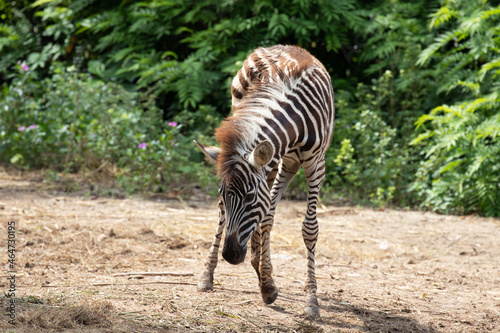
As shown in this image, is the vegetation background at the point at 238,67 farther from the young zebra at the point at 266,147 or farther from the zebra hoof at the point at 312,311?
the zebra hoof at the point at 312,311

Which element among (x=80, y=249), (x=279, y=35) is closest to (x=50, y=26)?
(x=279, y=35)

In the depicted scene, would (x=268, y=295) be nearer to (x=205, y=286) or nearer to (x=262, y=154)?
(x=205, y=286)

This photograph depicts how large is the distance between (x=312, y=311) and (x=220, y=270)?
1.40 metres

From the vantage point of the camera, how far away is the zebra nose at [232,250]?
3.50 metres

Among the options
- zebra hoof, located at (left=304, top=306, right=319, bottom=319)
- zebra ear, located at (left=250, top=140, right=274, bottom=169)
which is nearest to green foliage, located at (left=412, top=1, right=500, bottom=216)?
zebra hoof, located at (left=304, top=306, right=319, bottom=319)

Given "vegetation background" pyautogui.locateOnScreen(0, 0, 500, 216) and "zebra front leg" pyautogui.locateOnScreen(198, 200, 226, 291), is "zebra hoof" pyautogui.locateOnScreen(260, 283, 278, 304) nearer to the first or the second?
"zebra front leg" pyautogui.locateOnScreen(198, 200, 226, 291)

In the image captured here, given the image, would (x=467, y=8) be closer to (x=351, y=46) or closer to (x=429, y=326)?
(x=351, y=46)

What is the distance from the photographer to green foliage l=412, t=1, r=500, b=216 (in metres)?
7.63

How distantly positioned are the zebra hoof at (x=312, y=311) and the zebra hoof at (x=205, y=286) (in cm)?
93

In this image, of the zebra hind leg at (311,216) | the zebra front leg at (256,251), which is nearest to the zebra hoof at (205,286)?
the zebra front leg at (256,251)

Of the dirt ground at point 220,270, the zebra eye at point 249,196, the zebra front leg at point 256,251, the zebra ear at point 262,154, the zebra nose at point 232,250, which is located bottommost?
the dirt ground at point 220,270

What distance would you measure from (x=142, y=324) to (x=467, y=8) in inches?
314

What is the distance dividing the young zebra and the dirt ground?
0.39 metres

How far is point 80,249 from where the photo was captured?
5.45 metres
